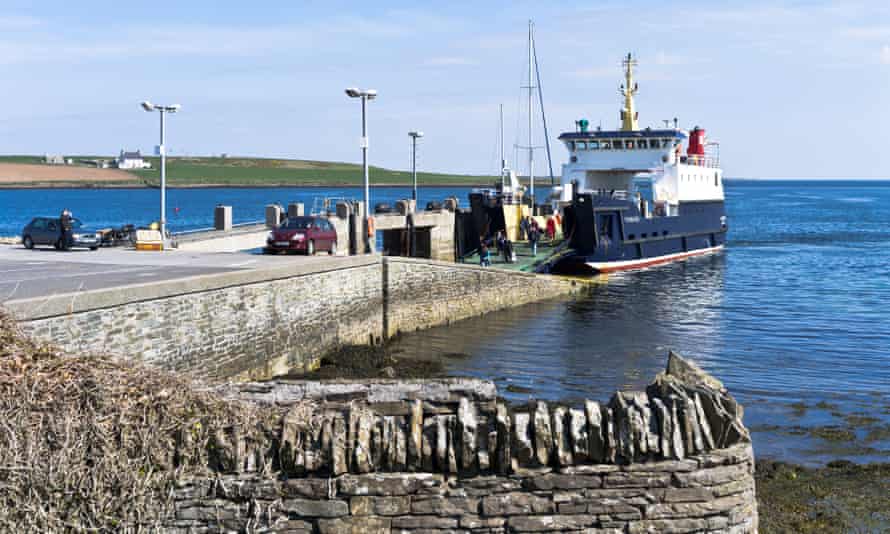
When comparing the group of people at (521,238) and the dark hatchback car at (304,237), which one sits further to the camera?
the group of people at (521,238)

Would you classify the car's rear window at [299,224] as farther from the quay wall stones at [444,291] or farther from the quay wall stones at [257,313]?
the quay wall stones at [257,313]

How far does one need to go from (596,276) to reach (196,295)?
27584mm

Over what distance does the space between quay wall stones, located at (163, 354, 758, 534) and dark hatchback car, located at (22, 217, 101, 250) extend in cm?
2201

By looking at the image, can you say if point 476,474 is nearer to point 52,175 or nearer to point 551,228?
point 551,228

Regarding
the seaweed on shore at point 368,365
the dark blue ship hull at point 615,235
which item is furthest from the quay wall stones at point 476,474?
the dark blue ship hull at point 615,235

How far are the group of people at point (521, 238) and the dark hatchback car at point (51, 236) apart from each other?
1297cm

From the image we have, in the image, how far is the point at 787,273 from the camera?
1807 inches

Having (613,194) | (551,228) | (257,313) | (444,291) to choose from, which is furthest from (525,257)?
(257,313)

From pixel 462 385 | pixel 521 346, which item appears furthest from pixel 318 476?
pixel 521 346

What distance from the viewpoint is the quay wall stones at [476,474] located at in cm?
671

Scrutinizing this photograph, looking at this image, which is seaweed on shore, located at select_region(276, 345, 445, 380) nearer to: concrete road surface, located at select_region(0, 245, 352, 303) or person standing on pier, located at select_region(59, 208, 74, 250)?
concrete road surface, located at select_region(0, 245, 352, 303)

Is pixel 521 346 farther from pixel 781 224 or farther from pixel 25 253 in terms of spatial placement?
pixel 781 224

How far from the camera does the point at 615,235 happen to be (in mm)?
42281

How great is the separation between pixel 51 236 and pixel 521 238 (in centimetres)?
2241
